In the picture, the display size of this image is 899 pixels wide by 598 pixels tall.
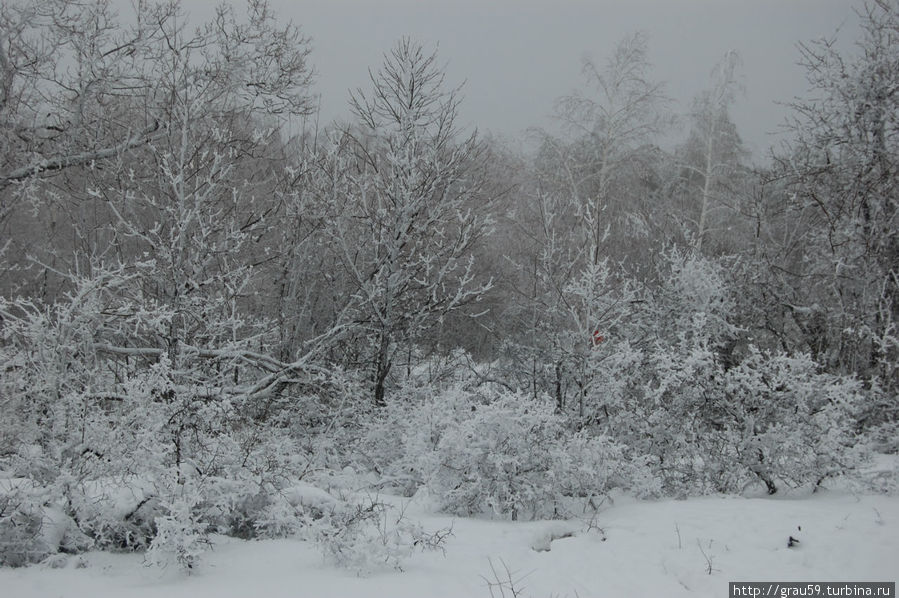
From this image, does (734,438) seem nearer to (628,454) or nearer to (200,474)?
(628,454)

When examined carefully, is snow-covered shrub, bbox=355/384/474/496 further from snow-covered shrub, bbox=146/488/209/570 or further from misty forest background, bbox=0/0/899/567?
snow-covered shrub, bbox=146/488/209/570

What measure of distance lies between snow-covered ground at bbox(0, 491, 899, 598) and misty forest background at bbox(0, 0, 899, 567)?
269 millimetres

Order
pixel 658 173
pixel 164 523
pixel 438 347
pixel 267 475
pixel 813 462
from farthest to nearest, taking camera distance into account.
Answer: pixel 658 173 < pixel 438 347 < pixel 813 462 < pixel 267 475 < pixel 164 523

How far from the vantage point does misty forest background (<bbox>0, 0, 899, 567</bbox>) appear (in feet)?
18.7

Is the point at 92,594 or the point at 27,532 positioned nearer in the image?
the point at 92,594

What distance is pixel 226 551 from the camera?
552cm

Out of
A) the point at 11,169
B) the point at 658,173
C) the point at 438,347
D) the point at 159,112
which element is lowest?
the point at 438,347

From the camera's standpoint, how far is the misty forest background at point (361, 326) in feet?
18.7

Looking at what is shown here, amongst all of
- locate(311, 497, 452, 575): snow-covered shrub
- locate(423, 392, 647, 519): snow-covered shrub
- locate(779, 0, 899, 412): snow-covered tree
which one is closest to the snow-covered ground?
locate(311, 497, 452, 575): snow-covered shrub

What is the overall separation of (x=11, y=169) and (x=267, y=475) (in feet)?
24.7

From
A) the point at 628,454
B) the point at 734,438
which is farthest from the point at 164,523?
the point at 734,438

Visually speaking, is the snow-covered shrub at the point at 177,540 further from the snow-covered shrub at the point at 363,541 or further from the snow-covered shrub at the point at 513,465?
the snow-covered shrub at the point at 513,465

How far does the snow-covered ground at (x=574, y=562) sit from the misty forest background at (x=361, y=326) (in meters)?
0.27

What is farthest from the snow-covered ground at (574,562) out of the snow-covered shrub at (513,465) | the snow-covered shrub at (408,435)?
the snow-covered shrub at (408,435)
